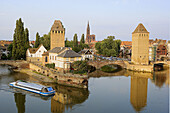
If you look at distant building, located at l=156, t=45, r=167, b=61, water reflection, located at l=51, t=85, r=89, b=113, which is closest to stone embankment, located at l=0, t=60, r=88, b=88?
water reflection, located at l=51, t=85, r=89, b=113

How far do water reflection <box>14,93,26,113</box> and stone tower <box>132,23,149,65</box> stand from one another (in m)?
A: 44.8

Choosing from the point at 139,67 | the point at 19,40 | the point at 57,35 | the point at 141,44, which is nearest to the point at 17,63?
the point at 19,40

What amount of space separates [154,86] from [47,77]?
85.2ft

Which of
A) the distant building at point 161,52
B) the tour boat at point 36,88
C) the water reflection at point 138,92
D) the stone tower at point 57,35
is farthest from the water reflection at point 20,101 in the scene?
the distant building at point 161,52

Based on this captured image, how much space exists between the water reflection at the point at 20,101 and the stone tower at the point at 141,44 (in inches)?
1765

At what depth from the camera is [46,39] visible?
78875 millimetres

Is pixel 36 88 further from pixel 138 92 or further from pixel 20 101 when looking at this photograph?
pixel 138 92

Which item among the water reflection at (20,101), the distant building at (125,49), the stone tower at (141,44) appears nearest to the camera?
the water reflection at (20,101)

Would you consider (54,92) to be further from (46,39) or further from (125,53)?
(125,53)

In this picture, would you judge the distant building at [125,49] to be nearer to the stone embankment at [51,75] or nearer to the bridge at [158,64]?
the bridge at [158,64]

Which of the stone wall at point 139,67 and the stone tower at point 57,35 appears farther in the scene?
the stone tower at point 57,35

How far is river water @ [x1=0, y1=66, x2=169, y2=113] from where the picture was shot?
28422 mm

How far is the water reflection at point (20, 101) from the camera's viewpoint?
28.3 m

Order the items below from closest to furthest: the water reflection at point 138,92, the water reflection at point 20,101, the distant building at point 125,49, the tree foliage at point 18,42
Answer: the water reflection at point 20,101 → the water reflection at point 138,92 → the tree foliage at point 18,42 → the distant building at point 125,49
